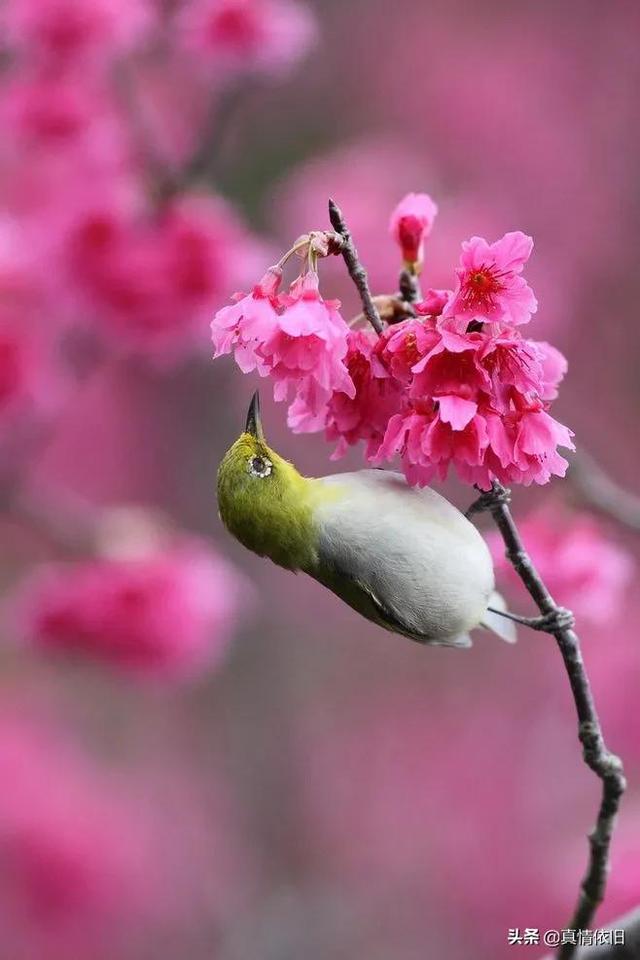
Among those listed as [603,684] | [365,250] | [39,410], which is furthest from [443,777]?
[39,410]

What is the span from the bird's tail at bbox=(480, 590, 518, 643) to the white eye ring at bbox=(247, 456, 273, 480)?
22cm

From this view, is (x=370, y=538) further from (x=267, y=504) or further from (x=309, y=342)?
(x=309, y=342)

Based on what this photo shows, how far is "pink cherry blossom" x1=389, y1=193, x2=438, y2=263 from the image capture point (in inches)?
36.3

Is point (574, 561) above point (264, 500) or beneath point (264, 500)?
above

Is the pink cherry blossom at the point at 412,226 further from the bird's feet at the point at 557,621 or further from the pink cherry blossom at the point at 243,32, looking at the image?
the pink cherry blossom at the point at 243,32

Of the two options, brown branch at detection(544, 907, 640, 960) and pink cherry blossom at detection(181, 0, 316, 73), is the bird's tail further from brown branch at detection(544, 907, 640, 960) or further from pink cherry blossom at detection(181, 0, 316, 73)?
pink cherry blossom at detection(181, 0, 316, 73)

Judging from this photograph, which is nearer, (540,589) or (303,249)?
(303,249)

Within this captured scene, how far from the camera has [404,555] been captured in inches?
36.4

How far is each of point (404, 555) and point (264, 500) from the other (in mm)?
122

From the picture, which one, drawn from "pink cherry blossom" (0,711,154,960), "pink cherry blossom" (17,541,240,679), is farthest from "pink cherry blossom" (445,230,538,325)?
"pink cherry blossom" (0,711,154,960)

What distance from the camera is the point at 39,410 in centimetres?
223

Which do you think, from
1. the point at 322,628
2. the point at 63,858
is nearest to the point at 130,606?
the point at 63,858

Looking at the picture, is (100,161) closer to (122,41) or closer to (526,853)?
(122,41)

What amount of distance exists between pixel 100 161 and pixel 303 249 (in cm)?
160
